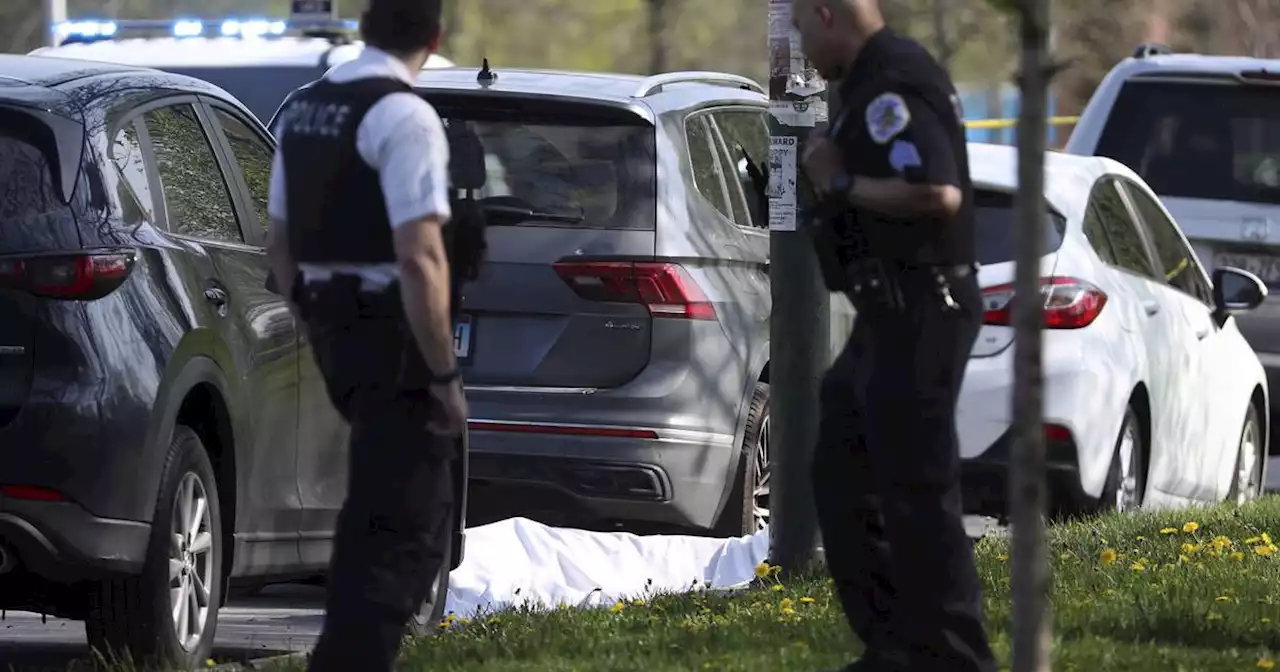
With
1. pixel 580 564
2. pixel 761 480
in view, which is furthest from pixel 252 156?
pixel 761 480

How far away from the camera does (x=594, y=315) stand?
8.12m

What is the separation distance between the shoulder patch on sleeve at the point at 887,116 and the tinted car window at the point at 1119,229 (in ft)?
14.2

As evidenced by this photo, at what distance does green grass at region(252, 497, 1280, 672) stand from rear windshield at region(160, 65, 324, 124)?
6817 mm

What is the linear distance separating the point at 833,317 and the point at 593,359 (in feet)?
4.15

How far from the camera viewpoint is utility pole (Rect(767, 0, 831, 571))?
7.42 meters

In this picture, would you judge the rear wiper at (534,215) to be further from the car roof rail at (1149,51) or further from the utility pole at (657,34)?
the utility pole at (657,34)

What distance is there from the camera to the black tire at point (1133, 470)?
9172mm

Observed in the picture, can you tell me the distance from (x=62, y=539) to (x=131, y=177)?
3.48 feet

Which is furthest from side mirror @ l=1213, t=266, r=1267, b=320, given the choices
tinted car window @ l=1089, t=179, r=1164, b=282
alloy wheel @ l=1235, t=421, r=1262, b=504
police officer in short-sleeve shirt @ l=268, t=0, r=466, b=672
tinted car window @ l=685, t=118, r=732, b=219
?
police officer in short-sleeve shirt @ l=268, t=0, r=466, b=672

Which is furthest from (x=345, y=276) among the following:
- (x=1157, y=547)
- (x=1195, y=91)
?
(x=1195, y=91)

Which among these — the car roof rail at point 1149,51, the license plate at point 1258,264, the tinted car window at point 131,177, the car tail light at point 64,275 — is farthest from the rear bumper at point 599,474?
the car roof rail at point 1149,51

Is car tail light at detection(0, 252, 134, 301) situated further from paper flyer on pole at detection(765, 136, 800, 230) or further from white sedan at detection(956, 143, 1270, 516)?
white sedan at detection(956, 143, 1270, 516)

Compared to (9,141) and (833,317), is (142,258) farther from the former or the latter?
(833,317)

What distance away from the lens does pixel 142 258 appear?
6094 mm
